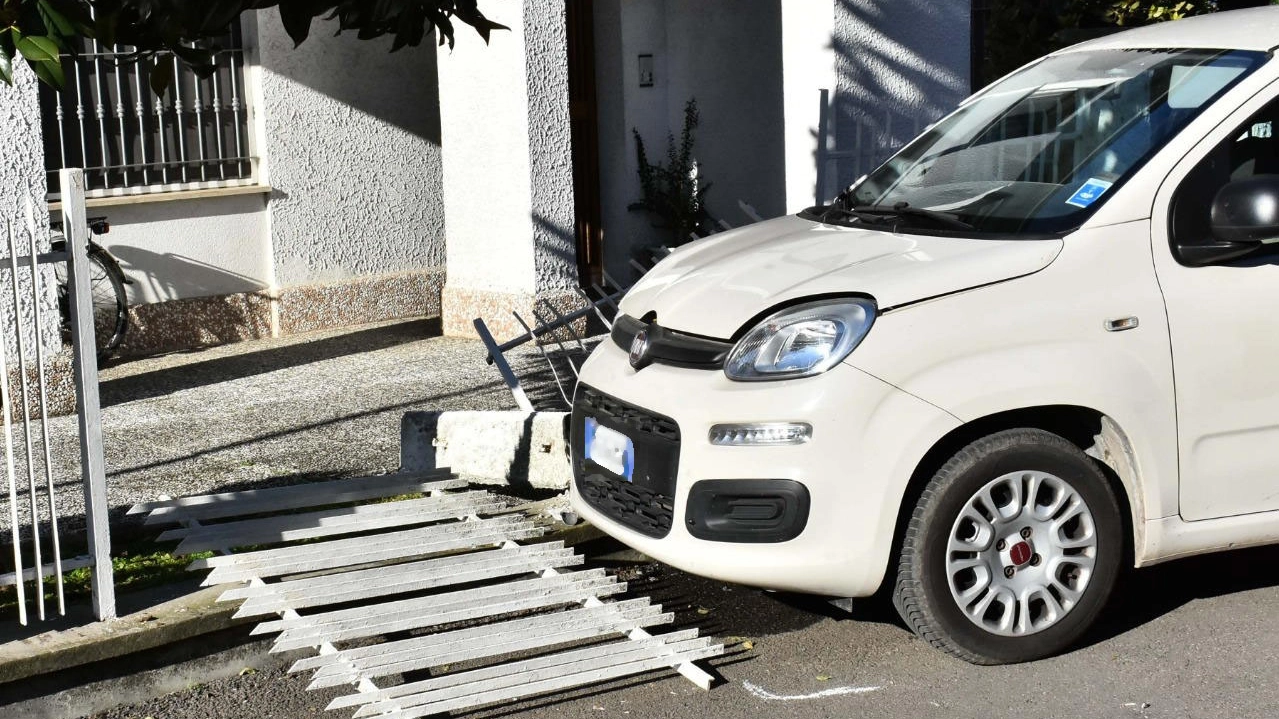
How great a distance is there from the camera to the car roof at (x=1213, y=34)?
192 inches

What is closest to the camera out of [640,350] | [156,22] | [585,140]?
[156,22]

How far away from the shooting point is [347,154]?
10.9 m

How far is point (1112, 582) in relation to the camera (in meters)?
4.60

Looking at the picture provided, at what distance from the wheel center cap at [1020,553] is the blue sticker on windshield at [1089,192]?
1049 mm

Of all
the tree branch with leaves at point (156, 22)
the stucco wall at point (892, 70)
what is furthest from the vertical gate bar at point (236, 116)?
the tree branch with leaves at point (156, 22)

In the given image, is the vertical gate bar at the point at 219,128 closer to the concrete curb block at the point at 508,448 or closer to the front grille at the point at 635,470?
the concrete curb block at the point at 508,448

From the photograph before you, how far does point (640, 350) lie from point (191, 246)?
21.1ft

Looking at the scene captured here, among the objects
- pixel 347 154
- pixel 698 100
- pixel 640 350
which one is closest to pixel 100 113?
pixel 347 154

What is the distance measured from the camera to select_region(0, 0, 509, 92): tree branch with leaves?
3562mm

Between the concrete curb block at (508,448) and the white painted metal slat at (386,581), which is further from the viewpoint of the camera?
the concrete curb block at (508,448)

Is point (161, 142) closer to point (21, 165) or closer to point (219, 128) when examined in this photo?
point (219, 128)

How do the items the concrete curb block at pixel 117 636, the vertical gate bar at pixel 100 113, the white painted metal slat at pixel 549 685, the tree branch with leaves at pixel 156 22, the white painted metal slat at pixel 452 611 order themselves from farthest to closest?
the vertical gate bar at pixel 100 113
the white painted metal slat at pixel 452 611
the concrete curb block at pixel 117 636
the white painted metal slat at pixel 549 685
the tree branch with leaves at pixel 156 22

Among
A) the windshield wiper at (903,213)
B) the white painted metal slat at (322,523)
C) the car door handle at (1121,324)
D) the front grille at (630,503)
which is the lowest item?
the white painted metal slat at (322,523)

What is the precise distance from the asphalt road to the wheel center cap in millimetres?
336
